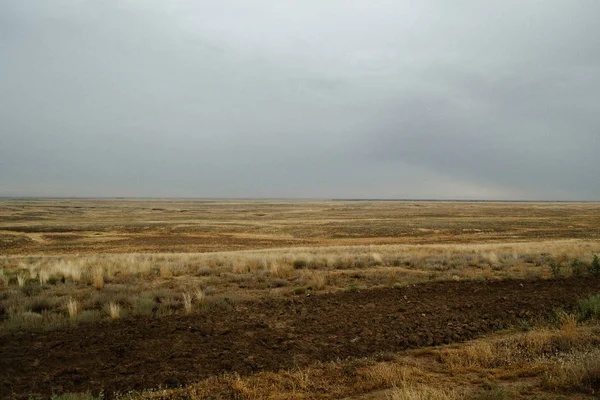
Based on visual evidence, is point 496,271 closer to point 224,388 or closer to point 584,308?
point 584,308

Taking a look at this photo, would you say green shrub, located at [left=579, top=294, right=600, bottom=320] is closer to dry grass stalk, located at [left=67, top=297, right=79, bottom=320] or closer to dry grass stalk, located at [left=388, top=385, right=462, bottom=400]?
dry grass stalk, located at [left=388, top=385, right=462, bottom=400]

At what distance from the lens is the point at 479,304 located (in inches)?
409

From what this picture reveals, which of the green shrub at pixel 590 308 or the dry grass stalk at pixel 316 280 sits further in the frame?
the dry grass stalk at pixel 316 280

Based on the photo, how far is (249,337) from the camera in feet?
26.5

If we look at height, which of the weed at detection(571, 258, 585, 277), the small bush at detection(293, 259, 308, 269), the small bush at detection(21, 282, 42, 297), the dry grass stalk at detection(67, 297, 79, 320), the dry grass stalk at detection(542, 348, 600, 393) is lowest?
the small bush at detection(293, 259, 308, 269)

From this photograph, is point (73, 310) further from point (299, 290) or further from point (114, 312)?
point (299, 290)

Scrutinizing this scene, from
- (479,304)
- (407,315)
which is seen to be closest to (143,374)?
(407,315)

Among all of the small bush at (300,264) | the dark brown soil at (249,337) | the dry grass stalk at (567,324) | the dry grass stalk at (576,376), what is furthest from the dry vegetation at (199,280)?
the dry grass stalk at (576,376)

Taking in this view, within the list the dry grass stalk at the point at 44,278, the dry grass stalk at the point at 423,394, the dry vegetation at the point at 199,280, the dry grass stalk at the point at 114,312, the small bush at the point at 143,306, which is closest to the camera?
the dry grass stalk at the point at 423,394

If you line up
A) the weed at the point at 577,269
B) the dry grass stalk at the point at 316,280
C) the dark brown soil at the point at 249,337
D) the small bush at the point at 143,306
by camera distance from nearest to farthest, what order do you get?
the dark brown soil at the point at 249,337 < the small bush at the point at 143,306 < the dry grass stalk at the point at 316,280 < the weed at the point at 577,269

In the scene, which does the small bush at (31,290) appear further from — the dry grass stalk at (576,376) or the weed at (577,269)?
the weed at (577,269)

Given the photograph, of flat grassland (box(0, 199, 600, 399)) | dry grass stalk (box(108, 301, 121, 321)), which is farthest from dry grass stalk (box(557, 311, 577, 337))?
dry grass stalk (box(108, 301, 121, 321))

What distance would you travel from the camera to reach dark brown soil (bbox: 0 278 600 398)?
6352mm

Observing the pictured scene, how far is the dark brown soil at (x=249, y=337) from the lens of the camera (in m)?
6.35
